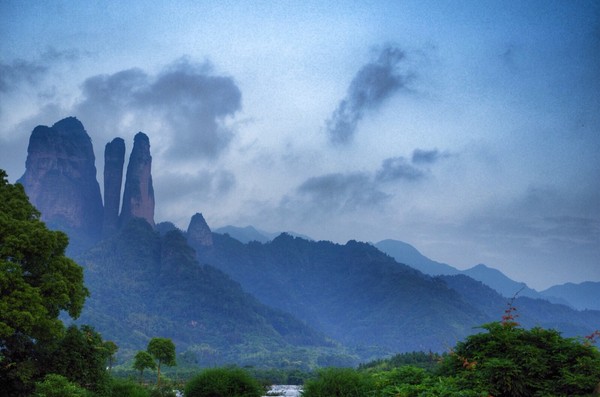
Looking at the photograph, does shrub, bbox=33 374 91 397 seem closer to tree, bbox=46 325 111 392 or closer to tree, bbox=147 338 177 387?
tree, bbox=46 325 111 392

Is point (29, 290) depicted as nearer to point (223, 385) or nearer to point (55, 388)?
point (55, 388)

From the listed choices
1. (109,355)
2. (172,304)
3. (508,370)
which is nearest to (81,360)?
(109,355)

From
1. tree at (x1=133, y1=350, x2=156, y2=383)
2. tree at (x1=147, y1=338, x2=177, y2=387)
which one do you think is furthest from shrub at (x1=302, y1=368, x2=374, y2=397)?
tree at (x1=133, y1=350, x2=156, y2=383)

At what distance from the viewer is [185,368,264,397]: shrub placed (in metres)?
21.7

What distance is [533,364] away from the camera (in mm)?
11070

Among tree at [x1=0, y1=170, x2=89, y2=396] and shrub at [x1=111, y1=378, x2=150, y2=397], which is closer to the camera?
tree at [x1=0, y1=170, x2=89, y2=396]

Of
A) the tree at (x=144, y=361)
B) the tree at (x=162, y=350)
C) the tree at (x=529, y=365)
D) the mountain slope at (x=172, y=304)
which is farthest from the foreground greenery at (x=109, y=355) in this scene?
the mountain slope at (x=172, y=304)

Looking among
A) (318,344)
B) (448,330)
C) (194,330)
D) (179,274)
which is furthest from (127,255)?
(448,330)

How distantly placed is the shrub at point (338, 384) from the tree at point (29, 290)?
9.67m

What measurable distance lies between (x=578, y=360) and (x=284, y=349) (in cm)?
15231

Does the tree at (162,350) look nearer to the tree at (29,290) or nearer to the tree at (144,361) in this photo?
the tree at (144,361)

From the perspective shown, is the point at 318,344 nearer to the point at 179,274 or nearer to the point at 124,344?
the point at 179,274

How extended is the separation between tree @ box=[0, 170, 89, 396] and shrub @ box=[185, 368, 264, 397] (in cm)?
610

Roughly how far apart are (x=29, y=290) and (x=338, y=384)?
11.4m
